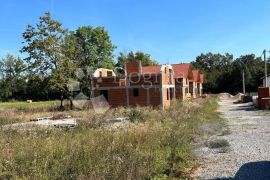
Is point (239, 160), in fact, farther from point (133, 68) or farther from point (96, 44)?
point (96, 44)

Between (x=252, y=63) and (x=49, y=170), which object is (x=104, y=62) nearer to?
(x=252, y=63)

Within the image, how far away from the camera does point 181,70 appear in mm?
59906

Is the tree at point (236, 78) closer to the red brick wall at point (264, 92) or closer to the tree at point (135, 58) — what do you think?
the tree at point (135, 58)

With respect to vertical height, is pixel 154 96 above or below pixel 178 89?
below

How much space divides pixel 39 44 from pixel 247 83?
1854 inches

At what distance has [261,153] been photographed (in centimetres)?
1296

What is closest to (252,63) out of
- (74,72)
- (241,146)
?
(74,72)

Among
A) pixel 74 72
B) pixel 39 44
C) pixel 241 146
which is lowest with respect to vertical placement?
pixel 241 146

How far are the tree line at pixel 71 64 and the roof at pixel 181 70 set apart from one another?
41.0ft

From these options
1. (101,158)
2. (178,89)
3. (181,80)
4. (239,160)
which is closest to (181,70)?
(181,80)

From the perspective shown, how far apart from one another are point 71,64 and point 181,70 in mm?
19966

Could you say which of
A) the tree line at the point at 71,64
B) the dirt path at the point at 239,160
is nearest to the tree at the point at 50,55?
the tree line at the point at 71,64

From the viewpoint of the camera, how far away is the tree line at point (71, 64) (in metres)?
43.8

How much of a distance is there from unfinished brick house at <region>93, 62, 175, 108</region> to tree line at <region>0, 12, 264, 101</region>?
4455 millimetres
